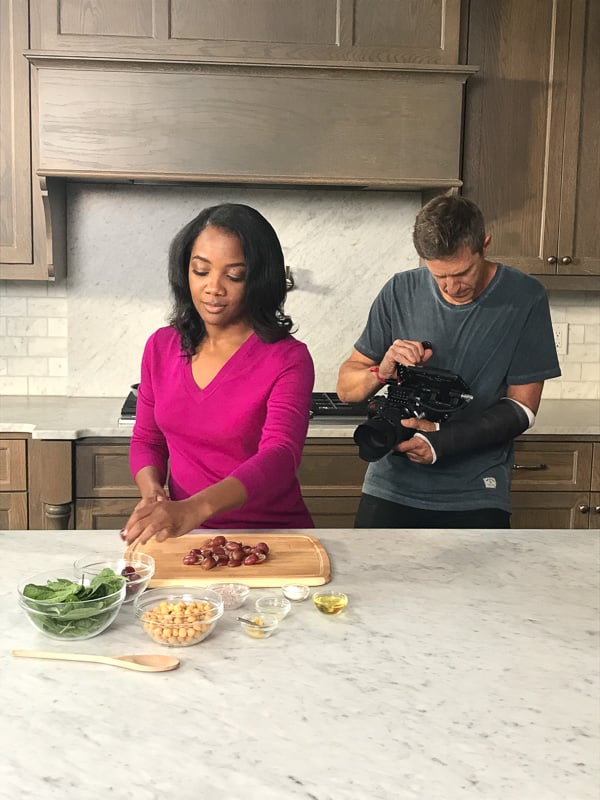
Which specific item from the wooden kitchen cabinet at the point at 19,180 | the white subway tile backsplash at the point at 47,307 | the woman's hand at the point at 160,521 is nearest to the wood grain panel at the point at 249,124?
the wooden kitchen cabinet at the point at 19,180

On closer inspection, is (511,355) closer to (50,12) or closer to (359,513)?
(359,513)

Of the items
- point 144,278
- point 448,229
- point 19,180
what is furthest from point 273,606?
point 144,278

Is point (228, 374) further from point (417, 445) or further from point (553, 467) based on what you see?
→ point (553, 467)

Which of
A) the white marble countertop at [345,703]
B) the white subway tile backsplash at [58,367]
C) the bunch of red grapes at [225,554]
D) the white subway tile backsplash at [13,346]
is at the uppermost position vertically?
the white subway tile backsplash at [13,346]

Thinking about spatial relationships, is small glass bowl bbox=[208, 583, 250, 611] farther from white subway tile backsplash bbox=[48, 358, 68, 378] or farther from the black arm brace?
white subway tile backsplash bbox=[48, 358, 68, 378]

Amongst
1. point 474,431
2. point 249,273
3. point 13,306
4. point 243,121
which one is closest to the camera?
point 249,273

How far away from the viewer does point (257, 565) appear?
5.40 ft

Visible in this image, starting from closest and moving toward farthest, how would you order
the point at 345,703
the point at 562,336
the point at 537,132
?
the point at 345,703 < the point at 537,132 < the point at 562,336

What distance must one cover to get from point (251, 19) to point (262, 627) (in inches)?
97.0

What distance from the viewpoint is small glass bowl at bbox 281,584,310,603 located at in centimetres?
152

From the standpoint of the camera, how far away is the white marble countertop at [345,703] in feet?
3.28

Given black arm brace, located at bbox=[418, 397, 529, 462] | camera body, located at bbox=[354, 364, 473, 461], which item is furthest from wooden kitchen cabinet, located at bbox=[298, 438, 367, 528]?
camera body, located at bbox=[354, 364, 473, 461]

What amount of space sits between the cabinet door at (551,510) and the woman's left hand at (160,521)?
1.95m

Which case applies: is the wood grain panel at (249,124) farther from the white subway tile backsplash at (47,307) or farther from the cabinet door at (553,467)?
the cabinet door at (553,467)
